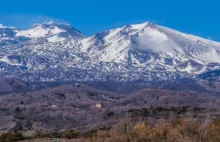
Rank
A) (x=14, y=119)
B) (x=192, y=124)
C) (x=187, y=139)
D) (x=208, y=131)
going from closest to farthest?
(x=187, y=139) → (x=208, y=131) → (x=192, y=124) → (x=14, y=119)

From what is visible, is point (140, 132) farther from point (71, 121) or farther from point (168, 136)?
point (71, 121)

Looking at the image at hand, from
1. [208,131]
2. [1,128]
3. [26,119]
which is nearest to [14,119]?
[26,119]

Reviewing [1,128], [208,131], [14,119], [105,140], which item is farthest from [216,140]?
[14,119]

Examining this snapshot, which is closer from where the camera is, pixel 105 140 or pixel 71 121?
pixel 105 140

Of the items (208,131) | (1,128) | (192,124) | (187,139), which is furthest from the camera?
(1,128)

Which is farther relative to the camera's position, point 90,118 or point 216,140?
point 90,118

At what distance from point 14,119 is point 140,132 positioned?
104 m

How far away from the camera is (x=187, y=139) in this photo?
211 ft

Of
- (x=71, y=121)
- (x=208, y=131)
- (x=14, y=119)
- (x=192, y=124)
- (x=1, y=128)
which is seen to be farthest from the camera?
(x=71, y=121)

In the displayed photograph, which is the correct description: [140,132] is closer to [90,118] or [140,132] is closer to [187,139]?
[187,139]

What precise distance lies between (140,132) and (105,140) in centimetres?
535

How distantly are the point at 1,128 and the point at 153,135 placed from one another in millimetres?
87155

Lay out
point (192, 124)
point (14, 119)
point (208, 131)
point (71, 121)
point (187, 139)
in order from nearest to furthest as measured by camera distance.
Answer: point (187, 139)
point (208, 131)
point (192, 124)
point (14, 119)
point (71, 121)

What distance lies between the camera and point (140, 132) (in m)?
69.2
